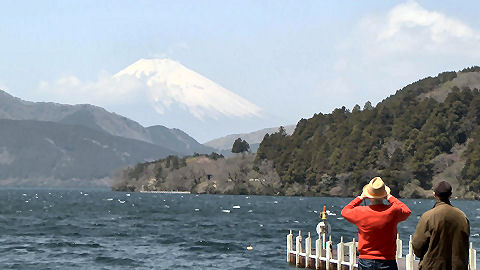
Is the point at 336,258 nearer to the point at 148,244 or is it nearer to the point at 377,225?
the point at 377,225

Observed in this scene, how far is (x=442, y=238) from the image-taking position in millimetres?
12414

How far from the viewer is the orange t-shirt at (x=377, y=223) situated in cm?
1370

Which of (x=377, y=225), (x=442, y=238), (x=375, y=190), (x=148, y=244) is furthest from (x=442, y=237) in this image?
(x=148, y=244)

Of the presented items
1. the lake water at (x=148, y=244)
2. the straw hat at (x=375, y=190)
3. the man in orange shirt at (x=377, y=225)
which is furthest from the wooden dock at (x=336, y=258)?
the straw hat at (x=375, y=190)

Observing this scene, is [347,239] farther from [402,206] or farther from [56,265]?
[402,206]

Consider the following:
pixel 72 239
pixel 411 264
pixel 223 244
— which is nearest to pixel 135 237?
pixel 72 239

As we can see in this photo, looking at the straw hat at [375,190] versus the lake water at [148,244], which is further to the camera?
the lake water at [148,244]

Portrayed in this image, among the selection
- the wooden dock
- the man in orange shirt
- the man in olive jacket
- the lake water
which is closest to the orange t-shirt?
the man in orange shirt

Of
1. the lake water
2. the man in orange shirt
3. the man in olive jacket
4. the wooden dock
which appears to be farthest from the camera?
the lake water

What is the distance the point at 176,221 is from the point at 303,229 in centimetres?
2163

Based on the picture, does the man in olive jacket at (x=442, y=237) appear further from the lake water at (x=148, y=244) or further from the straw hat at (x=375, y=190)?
the lake water at (x=148, y=244)

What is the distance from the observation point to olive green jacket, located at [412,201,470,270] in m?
12.4

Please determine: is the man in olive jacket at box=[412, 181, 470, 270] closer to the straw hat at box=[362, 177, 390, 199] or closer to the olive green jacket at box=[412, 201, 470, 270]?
the olive green jacket at box=[412, 201, 470, 270]

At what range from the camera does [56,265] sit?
48188mm
